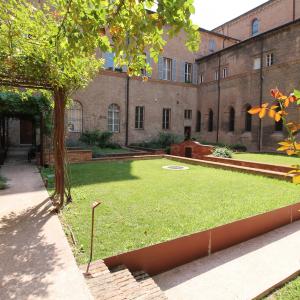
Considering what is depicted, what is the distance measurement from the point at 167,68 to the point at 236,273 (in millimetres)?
22623

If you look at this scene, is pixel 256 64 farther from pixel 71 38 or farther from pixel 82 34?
pixel 71 38

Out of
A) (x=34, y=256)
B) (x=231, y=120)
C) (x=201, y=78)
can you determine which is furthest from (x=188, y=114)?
(x=34, y=256)

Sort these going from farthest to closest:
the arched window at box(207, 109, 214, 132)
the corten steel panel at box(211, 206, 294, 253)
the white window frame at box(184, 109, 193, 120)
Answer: the white window frame at box(184, 109, 193, 120)
the arched window at box(207, 109, 214, 132)
the corten steel panel at box(211, 206, 294, 253)

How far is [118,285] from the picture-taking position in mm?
3385

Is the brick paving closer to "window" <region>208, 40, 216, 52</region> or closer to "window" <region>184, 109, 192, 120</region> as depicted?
"window" <region>184, 109, 192, 120</region>

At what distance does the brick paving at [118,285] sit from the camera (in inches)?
126

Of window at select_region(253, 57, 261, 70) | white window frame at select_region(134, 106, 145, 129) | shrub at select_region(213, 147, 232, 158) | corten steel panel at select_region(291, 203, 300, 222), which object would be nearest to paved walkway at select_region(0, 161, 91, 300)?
corten steel panel at select_region(291, 203, 300, 222)

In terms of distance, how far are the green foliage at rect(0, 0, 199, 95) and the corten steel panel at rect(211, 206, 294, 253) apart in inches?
132

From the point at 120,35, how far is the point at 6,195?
619 centimetres

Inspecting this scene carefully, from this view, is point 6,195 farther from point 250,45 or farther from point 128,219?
point 250,45

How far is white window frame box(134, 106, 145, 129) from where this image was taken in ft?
76.9

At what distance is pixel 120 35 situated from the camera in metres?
3.25

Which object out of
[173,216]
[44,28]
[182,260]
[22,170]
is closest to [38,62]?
[44,28]

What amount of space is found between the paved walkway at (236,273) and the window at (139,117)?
18741 mm
